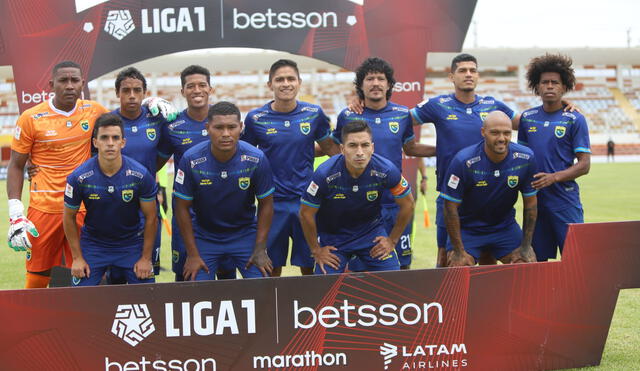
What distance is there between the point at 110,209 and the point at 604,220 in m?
10.1

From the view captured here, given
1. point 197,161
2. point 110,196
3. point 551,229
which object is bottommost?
point 551,229

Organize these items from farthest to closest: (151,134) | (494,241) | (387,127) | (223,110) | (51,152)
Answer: (387,127) → (151,134) → (51,152) → (494,241) → (223,110)

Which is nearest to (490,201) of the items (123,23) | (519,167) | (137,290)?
(519,167)

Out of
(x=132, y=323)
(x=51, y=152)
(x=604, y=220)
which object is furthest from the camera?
(x=604, y=220)

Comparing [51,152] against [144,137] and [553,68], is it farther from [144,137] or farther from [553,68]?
[553,68]

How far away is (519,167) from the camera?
498 cm

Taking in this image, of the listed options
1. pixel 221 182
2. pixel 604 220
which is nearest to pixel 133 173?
pixel 221 182

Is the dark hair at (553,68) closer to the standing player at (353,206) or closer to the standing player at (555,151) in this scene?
the standing player at (555,151)

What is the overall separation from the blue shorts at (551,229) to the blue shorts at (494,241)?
378mm

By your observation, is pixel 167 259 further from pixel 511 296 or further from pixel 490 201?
pixel 511 296

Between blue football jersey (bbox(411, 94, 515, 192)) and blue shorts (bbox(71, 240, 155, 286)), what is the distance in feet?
8.52

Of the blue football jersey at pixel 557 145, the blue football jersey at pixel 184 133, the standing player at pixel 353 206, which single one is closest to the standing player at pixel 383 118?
the standing player at pixel 353 206

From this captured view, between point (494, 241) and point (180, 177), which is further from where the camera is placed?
point (494, 241)

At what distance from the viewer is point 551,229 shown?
218 inches
